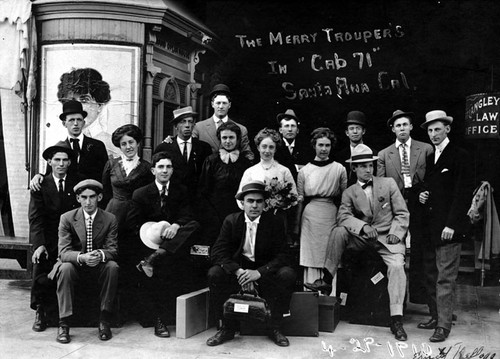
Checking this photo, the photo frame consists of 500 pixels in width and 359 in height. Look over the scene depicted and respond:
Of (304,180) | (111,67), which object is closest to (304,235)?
(304,180)

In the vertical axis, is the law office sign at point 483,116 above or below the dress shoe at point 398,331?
above

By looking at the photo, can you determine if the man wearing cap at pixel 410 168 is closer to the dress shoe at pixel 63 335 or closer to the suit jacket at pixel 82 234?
the suit jacket at pixel 82 234

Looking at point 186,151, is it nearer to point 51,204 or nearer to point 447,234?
point 51,204

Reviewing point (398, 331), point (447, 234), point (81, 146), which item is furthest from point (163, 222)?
point (447, 234)

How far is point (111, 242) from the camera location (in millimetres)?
4840

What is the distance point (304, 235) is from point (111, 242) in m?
1.76

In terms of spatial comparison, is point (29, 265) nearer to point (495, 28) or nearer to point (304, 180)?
point (304, 180)

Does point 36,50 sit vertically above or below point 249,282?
above

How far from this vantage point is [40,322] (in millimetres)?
4781

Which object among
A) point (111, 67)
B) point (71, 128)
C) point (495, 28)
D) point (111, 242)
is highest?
point (495, 28)

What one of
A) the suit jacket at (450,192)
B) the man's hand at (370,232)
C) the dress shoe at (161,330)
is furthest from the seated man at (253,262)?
the suit jacket at (450,192)

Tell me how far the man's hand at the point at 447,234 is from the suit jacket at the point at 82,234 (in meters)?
2.76

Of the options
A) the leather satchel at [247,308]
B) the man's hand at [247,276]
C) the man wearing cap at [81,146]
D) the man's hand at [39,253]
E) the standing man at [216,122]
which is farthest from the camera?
the standing man at [216,122]

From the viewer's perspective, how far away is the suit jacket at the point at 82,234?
15.6 ft
